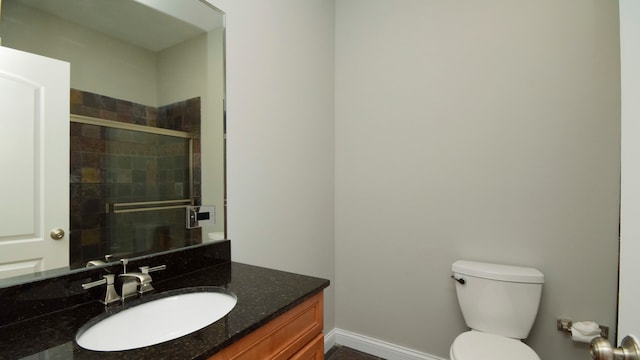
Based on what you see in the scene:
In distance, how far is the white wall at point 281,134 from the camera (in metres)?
1.49

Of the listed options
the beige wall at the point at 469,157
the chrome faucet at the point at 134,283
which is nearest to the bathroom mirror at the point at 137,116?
the chrome faucet at the point at 134,283

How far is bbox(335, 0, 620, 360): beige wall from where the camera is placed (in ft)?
4.99

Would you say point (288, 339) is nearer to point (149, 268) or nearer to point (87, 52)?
point (149, 268)

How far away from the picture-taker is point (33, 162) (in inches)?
34.2

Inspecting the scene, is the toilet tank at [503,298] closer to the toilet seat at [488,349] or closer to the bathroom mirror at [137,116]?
the toilet seat at [488,349]

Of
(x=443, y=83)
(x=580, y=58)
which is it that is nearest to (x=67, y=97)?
(x=443, y=83)

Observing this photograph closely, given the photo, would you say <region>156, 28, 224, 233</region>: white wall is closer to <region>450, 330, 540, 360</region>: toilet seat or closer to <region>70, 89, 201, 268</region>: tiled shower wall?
<region>70, 89, 201, 268</region>: tiled shower wall

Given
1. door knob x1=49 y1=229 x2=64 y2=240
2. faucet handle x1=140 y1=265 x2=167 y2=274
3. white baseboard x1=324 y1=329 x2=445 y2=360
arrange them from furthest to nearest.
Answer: white baseboard x1=324 y1=329 x2=445 y2=360
faucet handle x1=140 y1=265 x2=167 y2=274
door knob x1=49 y1=229 x2=64 y2=240

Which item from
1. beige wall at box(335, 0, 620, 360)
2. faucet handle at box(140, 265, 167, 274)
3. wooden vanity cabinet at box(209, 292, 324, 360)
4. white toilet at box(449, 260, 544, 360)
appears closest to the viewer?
wooden vanity cabinet at box(209, 292, 324, 360)

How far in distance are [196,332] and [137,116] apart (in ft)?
2.76

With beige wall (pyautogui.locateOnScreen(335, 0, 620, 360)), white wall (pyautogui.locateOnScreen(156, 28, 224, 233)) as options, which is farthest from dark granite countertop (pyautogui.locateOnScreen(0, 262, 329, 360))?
beige wall (pyautogui.locateOnScreen(335, 0, 620, 360))

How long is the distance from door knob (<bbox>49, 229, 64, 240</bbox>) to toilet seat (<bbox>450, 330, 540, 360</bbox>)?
5.15ft

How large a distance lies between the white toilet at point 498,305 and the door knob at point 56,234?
159 cm

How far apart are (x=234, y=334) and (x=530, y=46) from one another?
1.99 m
